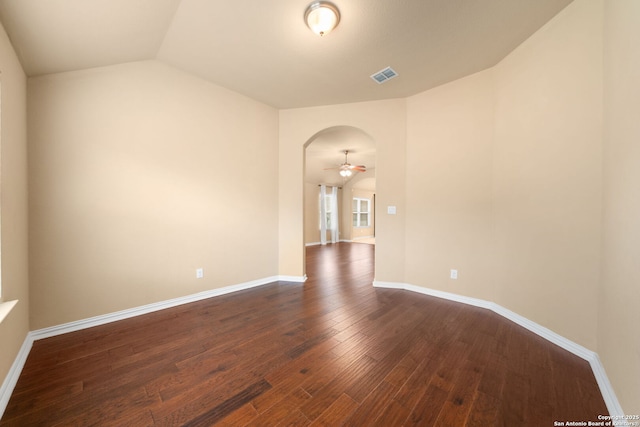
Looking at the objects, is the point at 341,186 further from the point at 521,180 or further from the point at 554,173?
the point at 554,173

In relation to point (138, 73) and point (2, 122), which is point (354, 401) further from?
point (138, 73)

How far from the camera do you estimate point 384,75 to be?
274 centimetres

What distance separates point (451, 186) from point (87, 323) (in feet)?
14.3

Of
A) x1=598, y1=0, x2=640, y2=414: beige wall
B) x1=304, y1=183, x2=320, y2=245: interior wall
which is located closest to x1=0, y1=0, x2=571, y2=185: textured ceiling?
x1=598, y1=0, x2=640, y2=414: beige wall

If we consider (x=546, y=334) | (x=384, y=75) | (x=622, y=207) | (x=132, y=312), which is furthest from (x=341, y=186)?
(x=622, y=207)

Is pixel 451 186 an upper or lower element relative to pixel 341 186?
lower

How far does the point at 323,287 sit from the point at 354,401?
212 centimetres

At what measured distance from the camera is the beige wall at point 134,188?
6.68 ft

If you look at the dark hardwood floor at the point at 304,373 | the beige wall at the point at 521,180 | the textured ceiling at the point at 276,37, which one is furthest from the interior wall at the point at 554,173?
the dark hardwood floor at the point at 304,373

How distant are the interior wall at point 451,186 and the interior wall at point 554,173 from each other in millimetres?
177

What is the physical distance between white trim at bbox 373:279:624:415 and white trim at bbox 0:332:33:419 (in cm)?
347

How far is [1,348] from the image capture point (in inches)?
52.6

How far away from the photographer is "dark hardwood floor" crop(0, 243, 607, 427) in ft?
4.10

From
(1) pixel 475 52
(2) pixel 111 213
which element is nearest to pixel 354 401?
(2) pixel 111 213
